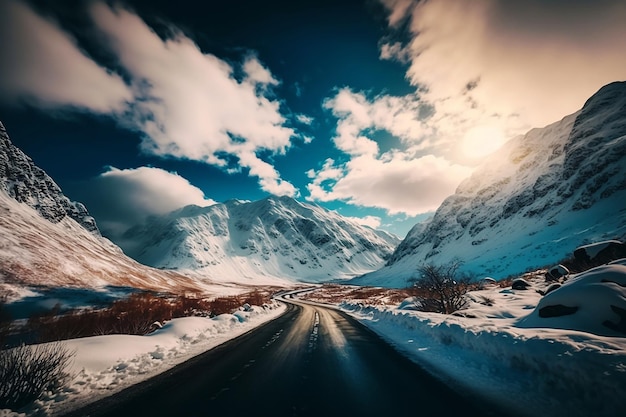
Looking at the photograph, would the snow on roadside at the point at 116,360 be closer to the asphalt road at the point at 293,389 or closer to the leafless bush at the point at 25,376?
the leafless bush at the point at 25,376

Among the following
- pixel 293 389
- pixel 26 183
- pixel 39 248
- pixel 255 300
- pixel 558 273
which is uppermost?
pixel 26 183

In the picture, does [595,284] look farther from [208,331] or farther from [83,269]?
[83,269]

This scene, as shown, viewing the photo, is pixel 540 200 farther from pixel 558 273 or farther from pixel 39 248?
pixel 39 248

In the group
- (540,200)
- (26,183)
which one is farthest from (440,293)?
(26,183)

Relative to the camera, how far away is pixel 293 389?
18.8 ft

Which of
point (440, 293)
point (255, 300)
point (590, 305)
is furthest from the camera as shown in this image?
point (255, 300)

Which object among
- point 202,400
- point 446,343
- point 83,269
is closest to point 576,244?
point 446,343

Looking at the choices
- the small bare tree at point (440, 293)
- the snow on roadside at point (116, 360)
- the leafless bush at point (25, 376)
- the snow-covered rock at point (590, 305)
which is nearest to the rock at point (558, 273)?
the small bare tree at point (440, 293)

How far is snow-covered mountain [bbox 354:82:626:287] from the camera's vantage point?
62812mm

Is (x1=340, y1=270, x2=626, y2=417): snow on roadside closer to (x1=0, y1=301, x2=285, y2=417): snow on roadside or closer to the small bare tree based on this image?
(x1=0, y1=301, x2=285, y2=417): snow on roadside

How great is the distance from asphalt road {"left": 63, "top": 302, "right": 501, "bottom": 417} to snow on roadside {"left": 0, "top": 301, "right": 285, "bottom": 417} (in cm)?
52

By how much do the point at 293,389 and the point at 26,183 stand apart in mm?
184194

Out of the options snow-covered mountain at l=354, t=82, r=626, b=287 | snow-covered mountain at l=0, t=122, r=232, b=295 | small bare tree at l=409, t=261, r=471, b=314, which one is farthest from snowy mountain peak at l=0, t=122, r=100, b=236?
snow-covered mountain at l=354, t=82, r=626, b=287

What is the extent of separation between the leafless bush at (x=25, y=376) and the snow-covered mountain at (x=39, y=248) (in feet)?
176
